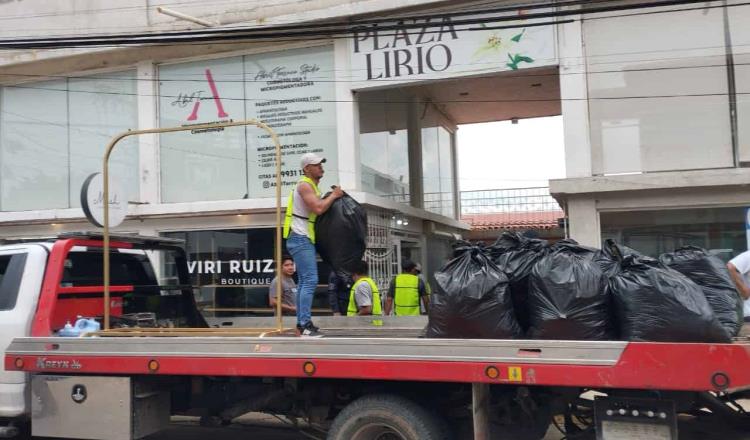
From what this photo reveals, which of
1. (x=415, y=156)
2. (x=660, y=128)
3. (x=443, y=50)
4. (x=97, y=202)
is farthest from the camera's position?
(x=415, y=156)

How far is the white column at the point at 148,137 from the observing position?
39.5 ft

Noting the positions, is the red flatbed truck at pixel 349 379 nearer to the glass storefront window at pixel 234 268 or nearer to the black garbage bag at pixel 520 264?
the black garbage bag at pixel 520 264

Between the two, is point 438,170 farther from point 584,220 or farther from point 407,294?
point 407,294

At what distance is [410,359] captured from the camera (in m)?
3.77

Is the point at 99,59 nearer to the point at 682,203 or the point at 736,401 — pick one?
the point at 682,203

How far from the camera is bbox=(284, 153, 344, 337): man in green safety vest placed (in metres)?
4.96

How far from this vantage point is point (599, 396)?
3.63 metres

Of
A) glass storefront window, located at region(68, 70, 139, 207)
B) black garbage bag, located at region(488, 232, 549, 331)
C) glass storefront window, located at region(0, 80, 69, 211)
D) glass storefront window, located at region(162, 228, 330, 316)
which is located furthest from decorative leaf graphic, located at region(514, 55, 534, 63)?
glass storefront window, located at region(0, 80, 69, 211)

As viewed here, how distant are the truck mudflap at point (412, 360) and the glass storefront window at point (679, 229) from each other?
262 inches

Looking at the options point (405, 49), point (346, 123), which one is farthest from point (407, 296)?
point (405, 49)

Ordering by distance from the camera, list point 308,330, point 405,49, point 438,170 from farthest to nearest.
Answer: point 438,170, point 405,49, point 308,330

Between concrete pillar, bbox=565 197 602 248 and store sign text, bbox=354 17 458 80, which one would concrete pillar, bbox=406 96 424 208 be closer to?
store sign text, bbox=354 17 458 80

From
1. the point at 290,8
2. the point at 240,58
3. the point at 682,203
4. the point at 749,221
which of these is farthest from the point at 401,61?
the point at 749,221

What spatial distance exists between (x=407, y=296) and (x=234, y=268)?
168 inches
